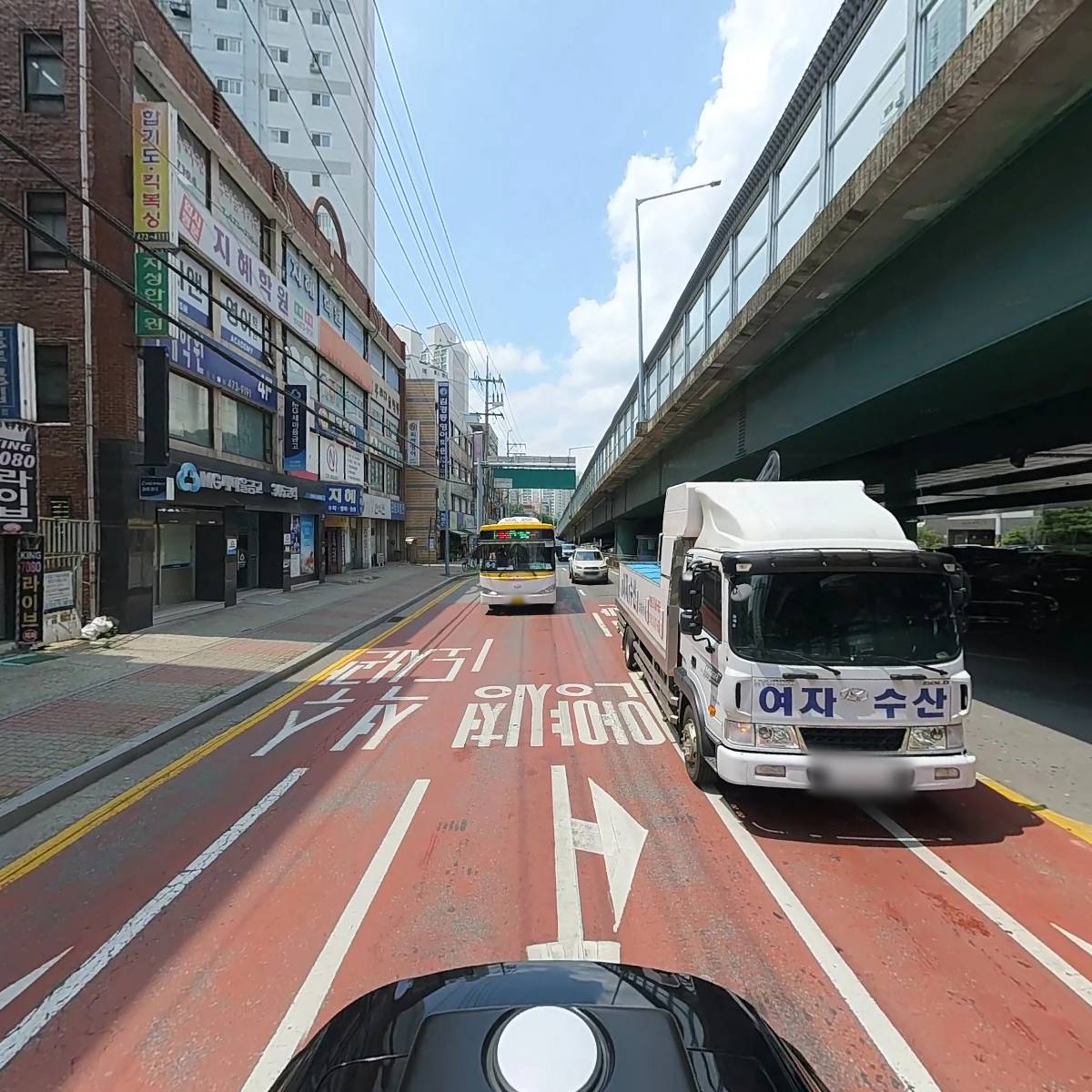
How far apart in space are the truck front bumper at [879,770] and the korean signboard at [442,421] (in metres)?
39.4

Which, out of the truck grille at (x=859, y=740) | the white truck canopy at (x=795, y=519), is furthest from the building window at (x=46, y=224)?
the truck grille at (x=859, y=740)

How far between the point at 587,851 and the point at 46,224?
16.2m

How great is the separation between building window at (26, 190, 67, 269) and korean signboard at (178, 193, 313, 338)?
87.1 inches

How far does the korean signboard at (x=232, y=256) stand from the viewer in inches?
595

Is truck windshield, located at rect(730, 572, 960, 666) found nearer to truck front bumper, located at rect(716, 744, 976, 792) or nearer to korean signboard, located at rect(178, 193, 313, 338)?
truck front bumper, located at rect(716, 744, 976, 792)

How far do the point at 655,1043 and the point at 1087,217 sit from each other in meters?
6.46

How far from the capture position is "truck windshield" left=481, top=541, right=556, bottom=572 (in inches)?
720

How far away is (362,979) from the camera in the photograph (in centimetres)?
318

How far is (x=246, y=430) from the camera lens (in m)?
20.0

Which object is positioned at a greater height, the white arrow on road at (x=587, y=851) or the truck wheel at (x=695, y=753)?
the truck wheel at (x=695, y=753)

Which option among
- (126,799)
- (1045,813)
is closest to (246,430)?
(126,799)

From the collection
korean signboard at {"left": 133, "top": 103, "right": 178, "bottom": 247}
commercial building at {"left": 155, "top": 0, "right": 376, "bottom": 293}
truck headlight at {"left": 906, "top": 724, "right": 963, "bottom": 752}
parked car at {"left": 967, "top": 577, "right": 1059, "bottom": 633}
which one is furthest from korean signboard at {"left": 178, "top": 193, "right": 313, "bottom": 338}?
commercial building at {"left": 155, "top": 0, "right": 376, "bottom": 293}

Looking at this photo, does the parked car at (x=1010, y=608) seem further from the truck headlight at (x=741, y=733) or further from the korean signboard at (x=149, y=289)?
the korean signboard at (x=149, y=289)

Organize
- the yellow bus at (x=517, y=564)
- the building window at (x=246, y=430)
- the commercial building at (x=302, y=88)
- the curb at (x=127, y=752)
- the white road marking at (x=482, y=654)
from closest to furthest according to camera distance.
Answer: the curb at (x=127, y=752)
the white road marking at (x=482, y=654)
the yellow bus at (x=517, y=564)
the building window at (x=246, y=430)
the commercial building at (x=302, y=88)
